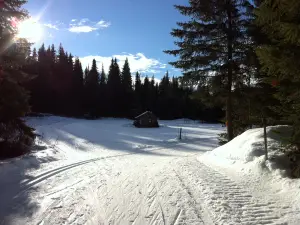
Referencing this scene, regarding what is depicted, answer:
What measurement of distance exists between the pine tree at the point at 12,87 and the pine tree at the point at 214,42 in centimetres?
744

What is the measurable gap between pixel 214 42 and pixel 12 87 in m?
10.3

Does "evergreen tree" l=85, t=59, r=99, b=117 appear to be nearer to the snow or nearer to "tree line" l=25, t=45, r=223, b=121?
"tree line" l=25, t=45, r=223, b=121

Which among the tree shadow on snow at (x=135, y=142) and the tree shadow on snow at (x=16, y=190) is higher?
the tree shadow on snow at (x=16, y=190)

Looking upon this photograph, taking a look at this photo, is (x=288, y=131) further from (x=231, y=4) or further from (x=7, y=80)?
(x=7, y=80)

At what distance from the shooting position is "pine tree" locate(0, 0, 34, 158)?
9.55 m

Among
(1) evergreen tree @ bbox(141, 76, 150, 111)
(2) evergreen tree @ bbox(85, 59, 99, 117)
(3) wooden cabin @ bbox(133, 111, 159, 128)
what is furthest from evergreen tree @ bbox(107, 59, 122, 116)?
(3) wooden cabin @ bbox(133, 111, 159, 128)

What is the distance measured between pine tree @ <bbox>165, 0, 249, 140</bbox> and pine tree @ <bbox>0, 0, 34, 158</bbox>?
7439 mm

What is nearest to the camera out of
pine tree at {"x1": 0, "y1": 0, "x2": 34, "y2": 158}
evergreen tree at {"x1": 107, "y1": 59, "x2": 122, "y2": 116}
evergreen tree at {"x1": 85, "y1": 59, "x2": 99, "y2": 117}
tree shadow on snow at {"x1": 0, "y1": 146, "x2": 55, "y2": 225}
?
tree shadow on snow at {"x1": 0, "y1": 146, "x2": 55, "y2": 225}

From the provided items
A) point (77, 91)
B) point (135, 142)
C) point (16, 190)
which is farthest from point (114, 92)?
point (16, 190)

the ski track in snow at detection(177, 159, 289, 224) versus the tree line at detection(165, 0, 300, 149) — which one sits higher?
the tree line at detection(165, 0, 300, 149)

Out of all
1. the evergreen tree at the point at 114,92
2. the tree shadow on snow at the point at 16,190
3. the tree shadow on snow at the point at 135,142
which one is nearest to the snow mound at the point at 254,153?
the tree shadow on snow at the point at 16,190

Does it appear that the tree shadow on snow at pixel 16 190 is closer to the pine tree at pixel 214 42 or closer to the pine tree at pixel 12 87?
the pine tree at pixel 12 87

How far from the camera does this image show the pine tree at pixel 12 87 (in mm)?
9548

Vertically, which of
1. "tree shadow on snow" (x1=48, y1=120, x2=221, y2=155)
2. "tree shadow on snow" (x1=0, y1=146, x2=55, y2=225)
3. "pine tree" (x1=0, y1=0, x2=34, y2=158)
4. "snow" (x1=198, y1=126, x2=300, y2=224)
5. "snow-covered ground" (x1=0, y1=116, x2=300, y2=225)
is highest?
"pine tree" (x1=0, y1=0, x2=34, y2=158)
